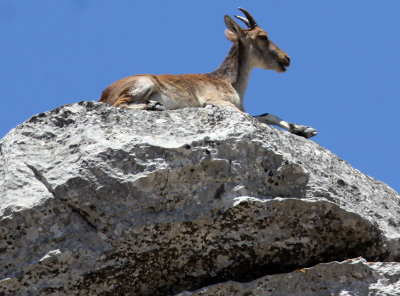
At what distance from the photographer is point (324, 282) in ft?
26.6

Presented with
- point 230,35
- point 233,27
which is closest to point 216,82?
point 233,27

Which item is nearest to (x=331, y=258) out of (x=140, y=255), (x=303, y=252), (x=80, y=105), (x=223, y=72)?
(x=303, y=252)

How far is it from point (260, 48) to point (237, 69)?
27.7 inches

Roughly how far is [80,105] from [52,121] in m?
0.35

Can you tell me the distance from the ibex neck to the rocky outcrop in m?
6.53

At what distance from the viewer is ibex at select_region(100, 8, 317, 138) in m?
12.5

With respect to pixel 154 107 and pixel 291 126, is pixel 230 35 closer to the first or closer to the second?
pixel 291 126

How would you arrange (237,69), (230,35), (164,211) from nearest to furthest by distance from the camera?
(164,211), (237,69), (230,35)

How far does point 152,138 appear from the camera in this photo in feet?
27.6

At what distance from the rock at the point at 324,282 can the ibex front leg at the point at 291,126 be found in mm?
3999

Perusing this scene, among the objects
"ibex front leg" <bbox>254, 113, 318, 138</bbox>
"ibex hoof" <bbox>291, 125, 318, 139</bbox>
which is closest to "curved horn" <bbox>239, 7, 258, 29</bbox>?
"ibex front leg" <bbox>254, 113, 318, 138</bbox>

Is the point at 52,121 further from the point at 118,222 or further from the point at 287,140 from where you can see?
the point at 287,140

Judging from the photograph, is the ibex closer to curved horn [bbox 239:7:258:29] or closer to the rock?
curved horn [bbox 239:7:258:29]

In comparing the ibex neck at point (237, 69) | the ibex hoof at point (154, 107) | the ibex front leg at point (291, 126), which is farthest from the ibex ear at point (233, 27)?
the ibex hoof at point (154, 107)
